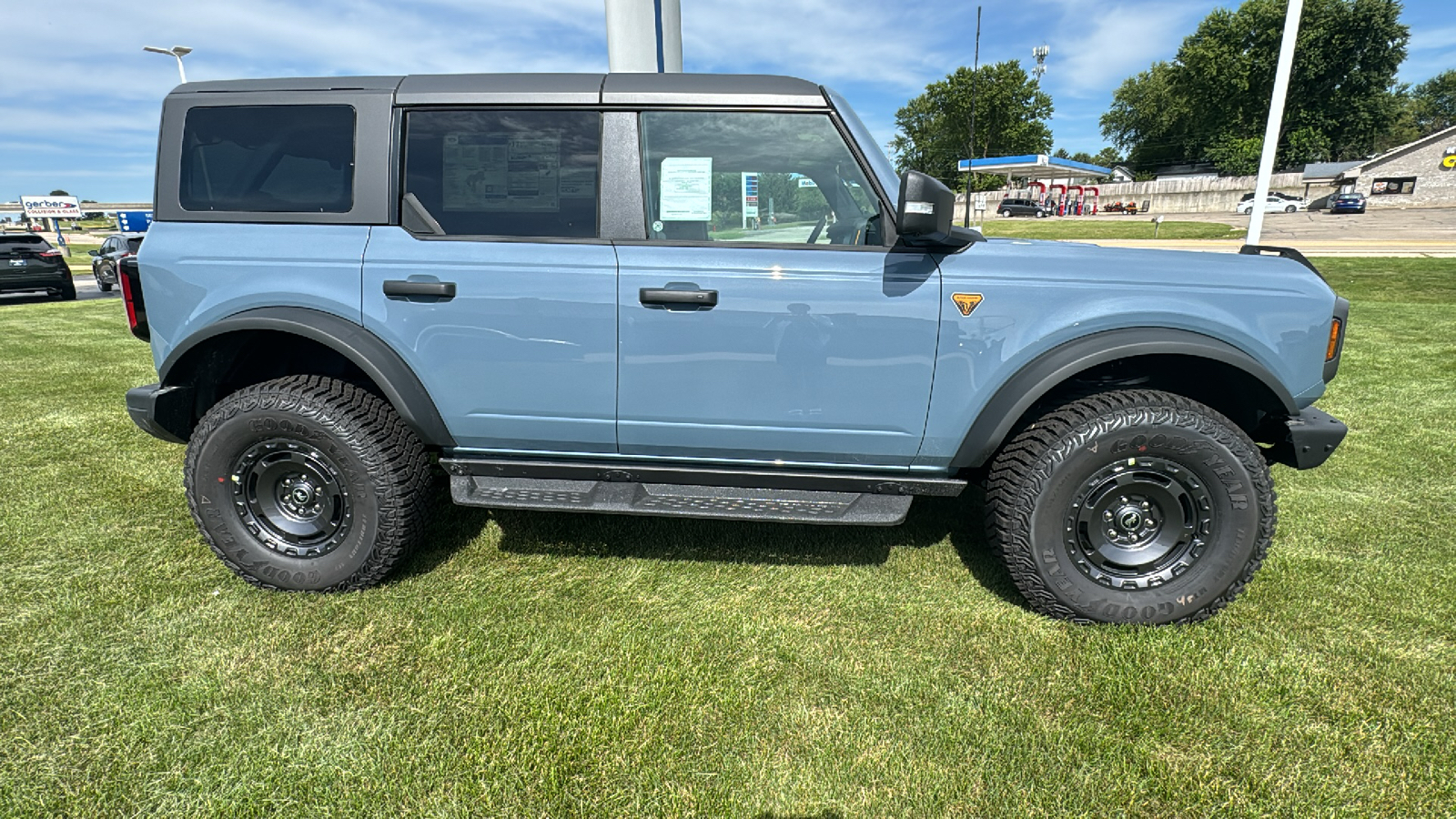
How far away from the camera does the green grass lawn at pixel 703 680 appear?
1.89 m

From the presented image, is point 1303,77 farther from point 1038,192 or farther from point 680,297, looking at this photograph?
point 680,297

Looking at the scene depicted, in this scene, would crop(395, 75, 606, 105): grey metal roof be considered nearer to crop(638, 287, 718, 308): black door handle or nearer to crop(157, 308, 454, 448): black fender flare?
crop(638, 287, 718, 308): black door handle

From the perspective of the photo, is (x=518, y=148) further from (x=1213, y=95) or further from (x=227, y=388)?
(x=1213, y=95)

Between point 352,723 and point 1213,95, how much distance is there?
8044 cm

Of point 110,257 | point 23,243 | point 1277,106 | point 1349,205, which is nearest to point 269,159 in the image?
point 1277,106

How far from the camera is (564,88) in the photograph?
260 cm

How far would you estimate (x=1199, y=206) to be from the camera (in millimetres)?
48594

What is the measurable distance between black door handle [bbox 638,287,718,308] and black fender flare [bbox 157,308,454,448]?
94cm

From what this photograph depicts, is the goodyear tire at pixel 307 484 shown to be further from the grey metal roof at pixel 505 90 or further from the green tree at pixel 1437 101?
the green tree at pixel 1437 101

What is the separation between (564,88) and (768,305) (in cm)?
111

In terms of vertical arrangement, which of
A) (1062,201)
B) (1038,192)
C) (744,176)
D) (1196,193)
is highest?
(1038,192)

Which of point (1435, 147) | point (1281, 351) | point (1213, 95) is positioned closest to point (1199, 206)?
point (1435, 147)

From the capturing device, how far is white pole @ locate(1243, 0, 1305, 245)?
9055 mm

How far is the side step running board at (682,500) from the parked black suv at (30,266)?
649 inches
